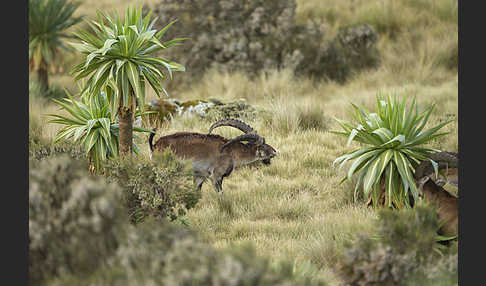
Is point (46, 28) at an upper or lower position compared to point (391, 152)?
upper

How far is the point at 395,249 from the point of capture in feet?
10.3

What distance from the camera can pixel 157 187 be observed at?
13.6ft

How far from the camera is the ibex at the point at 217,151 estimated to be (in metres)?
4.75

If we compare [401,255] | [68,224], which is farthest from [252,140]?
[68,224]

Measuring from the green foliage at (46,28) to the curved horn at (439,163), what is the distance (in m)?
7.78

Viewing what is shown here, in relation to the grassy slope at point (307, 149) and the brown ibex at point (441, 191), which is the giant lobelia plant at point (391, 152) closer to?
the brown ibex at point (441, 191)

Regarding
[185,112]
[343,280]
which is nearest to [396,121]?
[343,280]

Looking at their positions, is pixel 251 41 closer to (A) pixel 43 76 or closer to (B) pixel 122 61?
(A) pixel 43 76

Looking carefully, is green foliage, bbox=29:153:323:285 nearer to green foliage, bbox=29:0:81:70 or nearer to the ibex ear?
the ibex ear

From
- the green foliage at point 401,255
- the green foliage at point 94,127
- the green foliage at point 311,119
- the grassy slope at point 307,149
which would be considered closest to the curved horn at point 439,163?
the grassy slope at point 307,149

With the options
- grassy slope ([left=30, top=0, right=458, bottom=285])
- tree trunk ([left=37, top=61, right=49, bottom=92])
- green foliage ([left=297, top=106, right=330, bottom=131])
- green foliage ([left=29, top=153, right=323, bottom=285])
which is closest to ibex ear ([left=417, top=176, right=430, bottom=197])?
grassy slope ([left=30, top=0, right=458, bottom=285])

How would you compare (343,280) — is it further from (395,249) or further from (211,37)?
(211,37)

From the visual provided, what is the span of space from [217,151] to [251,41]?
22.8ft

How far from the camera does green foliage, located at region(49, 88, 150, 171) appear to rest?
454 centimetres
